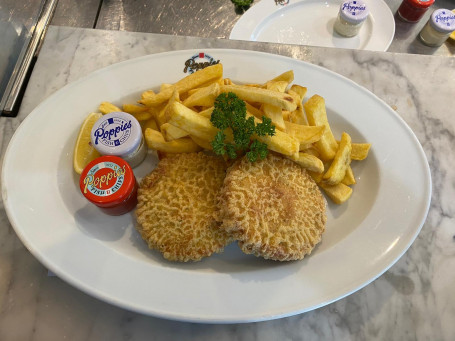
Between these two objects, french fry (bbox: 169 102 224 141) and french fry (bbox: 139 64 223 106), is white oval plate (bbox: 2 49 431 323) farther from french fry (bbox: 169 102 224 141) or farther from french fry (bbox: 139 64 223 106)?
french fry (bbox: 169 102 224 141)

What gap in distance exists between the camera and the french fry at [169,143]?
6.44 ft

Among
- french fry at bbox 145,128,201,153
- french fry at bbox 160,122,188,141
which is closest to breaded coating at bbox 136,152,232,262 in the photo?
french fry at bbox 145,128,201,153

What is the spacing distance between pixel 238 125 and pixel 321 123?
57cm

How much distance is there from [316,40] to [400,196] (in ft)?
6.31

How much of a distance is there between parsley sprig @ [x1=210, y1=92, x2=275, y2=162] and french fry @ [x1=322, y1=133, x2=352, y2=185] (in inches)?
16.7

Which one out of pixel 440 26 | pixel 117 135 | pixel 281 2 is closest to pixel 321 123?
pixel 117 135

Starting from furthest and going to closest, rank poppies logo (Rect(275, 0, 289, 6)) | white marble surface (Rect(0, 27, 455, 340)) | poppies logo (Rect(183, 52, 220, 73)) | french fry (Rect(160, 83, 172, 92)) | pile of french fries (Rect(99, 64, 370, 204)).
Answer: poppies logo (Rect(275, 0, 289, 6)), poppies logo (Rect(183, 52, 220, 73)), french fry (Rect(160, 83, 172, 92)), white marble surface (Rect(0, 27, 455, 340)), pile of french fries (Rect(99, 64, 370, 204))

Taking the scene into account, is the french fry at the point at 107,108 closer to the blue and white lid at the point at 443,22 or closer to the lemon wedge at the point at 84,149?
the lemon wedge at the point at 84,149

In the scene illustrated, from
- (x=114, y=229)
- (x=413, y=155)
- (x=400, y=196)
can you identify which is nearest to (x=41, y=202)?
(x=114, y=229)

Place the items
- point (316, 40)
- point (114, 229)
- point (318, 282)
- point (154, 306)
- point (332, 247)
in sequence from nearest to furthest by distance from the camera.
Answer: point (154, 306)
point (318, 282)
point (332, 247)
point (114, 229)
point (316, 40)

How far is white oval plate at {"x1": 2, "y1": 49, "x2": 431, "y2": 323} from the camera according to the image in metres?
1.67

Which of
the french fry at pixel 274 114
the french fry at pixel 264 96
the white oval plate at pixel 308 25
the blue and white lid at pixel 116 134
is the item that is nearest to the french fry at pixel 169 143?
the blue and white lid at pixel 116 134

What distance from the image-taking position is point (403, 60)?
2812mm

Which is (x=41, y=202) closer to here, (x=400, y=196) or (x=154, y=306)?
(x=154, y=306)
